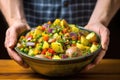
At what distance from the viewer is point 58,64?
1195 millimetres

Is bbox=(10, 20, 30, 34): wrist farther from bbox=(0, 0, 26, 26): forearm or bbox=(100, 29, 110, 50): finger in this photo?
bbox=(100, 29, 110, 50): finger

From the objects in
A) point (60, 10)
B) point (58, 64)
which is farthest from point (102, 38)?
point (60, 10)

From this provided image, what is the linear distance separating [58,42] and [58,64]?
103 millimetres

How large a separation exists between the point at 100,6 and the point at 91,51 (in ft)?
1.98

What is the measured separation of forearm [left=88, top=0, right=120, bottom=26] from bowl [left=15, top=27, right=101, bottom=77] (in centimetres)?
47

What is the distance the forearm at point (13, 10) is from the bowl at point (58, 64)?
0.43 meters

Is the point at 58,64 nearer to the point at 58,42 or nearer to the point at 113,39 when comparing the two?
the point at 58,42

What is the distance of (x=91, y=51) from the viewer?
49.9 inches

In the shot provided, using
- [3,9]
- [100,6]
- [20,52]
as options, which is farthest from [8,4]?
[20,52]

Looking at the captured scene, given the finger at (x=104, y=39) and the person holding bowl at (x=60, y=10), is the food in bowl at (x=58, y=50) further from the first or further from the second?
the person holding bowl at (x=60, y=10)

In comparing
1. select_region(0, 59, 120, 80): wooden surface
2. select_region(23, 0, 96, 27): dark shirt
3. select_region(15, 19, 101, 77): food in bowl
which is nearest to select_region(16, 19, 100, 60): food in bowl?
select_region(15, 19, 101, 77): food in bowl

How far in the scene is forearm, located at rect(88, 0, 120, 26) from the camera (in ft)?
5.68

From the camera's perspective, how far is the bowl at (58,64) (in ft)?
3.92

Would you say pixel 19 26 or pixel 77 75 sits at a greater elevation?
pixel 19 26
